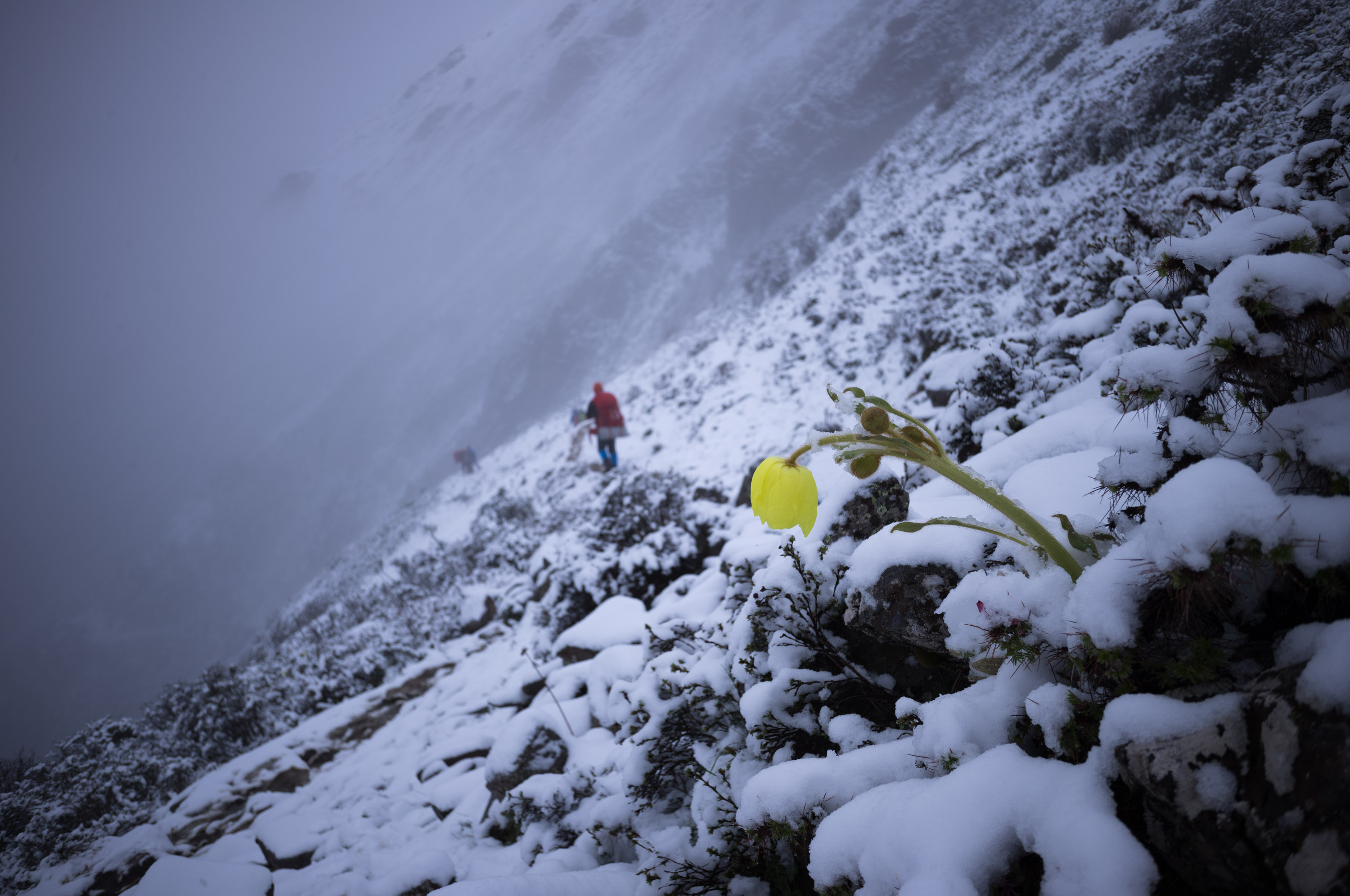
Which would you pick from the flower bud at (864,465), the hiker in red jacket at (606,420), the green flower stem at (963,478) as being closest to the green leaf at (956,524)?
the green flower stem at (963,478)

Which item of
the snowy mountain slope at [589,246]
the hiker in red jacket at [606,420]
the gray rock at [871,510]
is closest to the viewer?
the gray rock at [871,510]

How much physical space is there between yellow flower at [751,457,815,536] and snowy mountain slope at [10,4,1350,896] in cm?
50

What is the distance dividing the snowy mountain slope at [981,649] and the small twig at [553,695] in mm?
34

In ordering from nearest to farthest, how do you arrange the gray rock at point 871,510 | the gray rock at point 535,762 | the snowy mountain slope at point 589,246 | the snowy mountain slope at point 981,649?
the snowy mountain slope at point 981,649, the gray rock at point 871,510, the gray rock at point 535,762, the snowy mountain slope at point 589,246

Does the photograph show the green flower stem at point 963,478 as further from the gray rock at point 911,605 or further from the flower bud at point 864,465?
the gray rock at point 911,605

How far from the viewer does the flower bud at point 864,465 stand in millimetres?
1131

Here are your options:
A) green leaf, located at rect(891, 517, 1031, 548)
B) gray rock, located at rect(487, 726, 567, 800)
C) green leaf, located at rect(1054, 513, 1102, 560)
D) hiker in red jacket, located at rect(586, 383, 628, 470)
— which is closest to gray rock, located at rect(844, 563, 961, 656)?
green leaf, located at rect(891, 517, 1031, 548)

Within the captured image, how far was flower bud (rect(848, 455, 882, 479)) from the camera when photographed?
1.13m

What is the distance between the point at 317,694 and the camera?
20.9 feet

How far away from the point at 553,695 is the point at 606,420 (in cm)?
654

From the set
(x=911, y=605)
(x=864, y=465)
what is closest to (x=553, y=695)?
(x=911, y=605)

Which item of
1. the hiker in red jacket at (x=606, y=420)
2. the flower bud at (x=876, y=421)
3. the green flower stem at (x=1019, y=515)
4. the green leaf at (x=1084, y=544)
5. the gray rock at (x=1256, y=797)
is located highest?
the flower bud at (x=876, y=421)

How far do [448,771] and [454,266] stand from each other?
10065 centimetres

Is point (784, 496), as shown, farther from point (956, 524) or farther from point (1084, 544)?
point (1084, 544)
